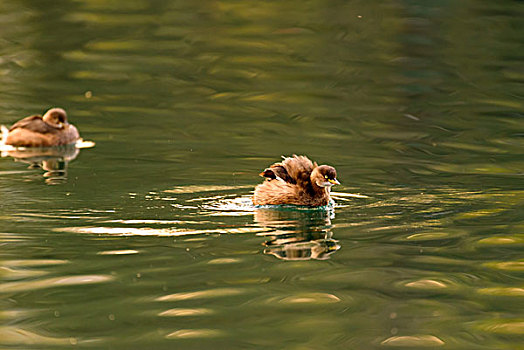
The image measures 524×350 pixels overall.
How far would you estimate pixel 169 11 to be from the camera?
96.8ft

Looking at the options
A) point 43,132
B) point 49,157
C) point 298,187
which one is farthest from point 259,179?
point 43,132

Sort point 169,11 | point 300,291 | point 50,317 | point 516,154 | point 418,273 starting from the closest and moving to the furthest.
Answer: point 50,317 < point 300,291 < point 418,273 < point 516,154 < point 169,11

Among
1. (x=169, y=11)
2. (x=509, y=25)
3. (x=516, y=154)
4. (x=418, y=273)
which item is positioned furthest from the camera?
(x=169, y=11)

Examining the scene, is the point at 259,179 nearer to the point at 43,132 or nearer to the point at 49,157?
the point at 49,157

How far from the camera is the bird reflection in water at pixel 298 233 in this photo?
31.8 feet

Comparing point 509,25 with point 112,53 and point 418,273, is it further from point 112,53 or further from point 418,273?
point 418,273

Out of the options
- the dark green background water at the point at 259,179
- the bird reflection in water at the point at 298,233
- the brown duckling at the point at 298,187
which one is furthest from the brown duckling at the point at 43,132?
the bird reflection in water at the point at 298,233

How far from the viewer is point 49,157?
54.1 ft

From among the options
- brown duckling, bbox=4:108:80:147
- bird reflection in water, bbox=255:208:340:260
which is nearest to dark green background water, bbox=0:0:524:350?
bird reflection in water, bbox=255:208:340:260

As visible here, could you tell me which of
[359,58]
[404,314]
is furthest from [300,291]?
[359,58]

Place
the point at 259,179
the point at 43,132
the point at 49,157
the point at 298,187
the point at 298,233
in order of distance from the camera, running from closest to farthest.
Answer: the point at 298,233 < the point at 298,187 < the point at 259,179 < the point at 49,157 < the point at 43,132

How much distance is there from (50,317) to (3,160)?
336 inches

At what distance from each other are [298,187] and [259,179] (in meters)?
1.53

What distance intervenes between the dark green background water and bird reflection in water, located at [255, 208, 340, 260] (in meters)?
0.04
